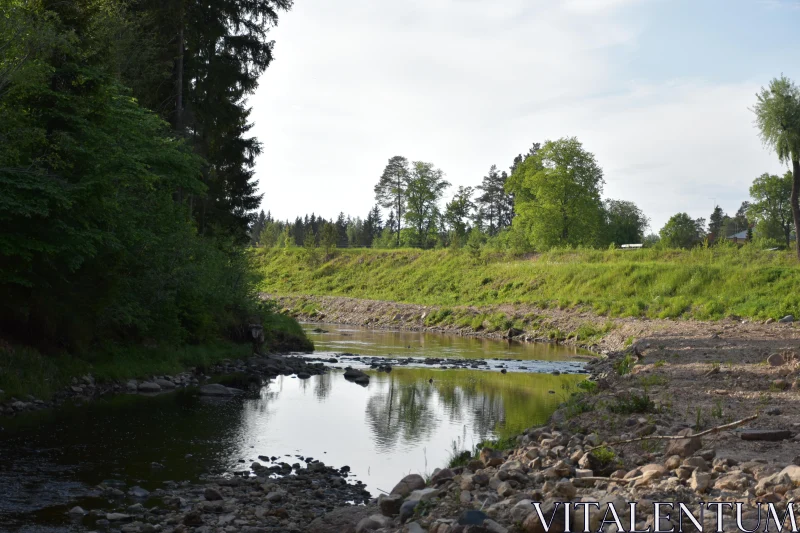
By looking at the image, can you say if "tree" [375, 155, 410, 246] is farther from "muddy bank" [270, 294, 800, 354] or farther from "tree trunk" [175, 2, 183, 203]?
"tree trunk" [175, 2, 183, 203]

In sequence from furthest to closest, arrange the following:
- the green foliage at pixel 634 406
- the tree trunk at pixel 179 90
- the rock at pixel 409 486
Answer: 1. the tree trunk at pixel 179 90
2. the green foliage at pixel 634 406
3. the rock at pixel 409 486

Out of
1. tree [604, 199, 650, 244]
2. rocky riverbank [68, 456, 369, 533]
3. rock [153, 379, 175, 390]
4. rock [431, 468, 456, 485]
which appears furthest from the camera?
tree [604, 199, 650, 244]

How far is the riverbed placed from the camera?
11188 mm

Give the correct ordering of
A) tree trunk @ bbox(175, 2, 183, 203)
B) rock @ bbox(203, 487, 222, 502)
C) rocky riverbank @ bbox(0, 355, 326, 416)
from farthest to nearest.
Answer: tree trunk @ bbox(175, 2, 183, 203), rocky riverbank @ bbox(0, 355, 326, 416), rock @ bbox(203, 487, 222, 502)

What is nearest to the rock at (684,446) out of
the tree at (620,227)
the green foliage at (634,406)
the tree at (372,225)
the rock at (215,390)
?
the green foliage at (634,406)

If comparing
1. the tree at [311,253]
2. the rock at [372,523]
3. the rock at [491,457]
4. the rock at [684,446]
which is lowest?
the rock at [372,523]

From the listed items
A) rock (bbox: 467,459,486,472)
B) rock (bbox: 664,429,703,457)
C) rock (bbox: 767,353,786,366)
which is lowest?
rock (bbox: 467,459,486,472)

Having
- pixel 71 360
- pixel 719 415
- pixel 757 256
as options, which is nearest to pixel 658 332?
pixel 757 256

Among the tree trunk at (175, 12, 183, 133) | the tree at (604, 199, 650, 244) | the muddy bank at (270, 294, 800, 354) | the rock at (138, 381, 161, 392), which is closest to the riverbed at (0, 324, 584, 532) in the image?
the rock at (138, 381, 161, 392)

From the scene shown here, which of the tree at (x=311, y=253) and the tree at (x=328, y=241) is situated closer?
the tree at (x=311, y=253)

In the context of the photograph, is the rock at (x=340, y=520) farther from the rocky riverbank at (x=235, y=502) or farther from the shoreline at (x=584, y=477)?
the rocky riverbank at (x=235, y=502)

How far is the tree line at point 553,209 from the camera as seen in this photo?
4081 centimetres

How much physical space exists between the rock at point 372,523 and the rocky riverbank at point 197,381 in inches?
408

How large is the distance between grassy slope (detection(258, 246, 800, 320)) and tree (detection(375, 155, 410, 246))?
24099 millimetres
